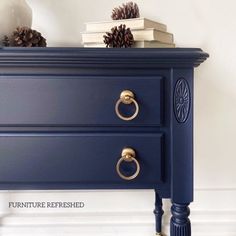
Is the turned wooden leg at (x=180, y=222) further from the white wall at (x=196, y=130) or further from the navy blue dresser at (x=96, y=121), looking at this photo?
the white wall at (x=196, y=130)

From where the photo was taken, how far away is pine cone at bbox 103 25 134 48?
0.67 metres

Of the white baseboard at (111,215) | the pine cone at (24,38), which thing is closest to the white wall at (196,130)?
the white baseboard at (111,215)

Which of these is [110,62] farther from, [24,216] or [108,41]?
[24,216]

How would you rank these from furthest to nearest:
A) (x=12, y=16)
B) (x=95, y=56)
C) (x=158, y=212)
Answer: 1. (x=158, y=212)
2. (x=12, y=16)
3. (x=95, y=56)

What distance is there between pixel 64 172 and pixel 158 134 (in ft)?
0.68

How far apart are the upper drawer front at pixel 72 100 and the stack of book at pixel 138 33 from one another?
0.16 metres

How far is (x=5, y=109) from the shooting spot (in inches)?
23.4

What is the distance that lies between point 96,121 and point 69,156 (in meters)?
0.09

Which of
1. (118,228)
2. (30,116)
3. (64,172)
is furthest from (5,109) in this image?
(118,228)

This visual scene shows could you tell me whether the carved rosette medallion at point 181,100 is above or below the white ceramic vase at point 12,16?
below

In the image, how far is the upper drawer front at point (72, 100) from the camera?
0.60m

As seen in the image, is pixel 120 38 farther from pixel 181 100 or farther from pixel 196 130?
pixel 196 130

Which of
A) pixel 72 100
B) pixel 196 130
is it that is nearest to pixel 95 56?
pixel 72 100

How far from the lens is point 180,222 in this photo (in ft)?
2.06
